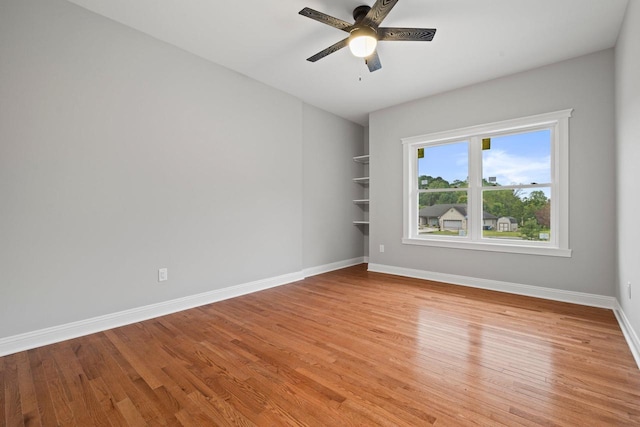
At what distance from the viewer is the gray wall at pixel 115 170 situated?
2172 millimetres

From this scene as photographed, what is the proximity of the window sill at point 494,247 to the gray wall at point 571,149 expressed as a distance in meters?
0.06

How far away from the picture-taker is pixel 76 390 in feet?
5.52

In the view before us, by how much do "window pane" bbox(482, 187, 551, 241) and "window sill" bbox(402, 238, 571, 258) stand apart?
0.16 metres

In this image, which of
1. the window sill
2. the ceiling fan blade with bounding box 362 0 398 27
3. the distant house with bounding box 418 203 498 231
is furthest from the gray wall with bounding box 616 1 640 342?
the ceiling fan blade with bounding box 362 0 398 27

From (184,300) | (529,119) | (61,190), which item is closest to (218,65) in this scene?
(61,190)

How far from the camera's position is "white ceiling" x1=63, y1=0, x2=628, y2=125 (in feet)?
7.98

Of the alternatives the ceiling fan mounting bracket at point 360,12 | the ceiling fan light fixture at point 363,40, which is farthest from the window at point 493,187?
the ceiling fan mounting bracket at point 360,12

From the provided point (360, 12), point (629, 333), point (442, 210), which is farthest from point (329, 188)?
point (629, 333)

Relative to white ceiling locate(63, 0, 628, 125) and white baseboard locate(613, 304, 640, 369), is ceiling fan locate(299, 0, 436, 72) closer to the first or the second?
white ceiling locate(63, 0, 628, 125)

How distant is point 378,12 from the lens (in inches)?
86.5

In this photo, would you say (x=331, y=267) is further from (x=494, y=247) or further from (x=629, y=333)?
(x=629, y=333)

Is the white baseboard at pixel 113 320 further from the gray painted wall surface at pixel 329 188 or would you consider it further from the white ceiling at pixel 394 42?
the white ceiling at pixel 394 42

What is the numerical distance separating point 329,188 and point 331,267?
55.1 inches

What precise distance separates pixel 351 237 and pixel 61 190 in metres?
4.27
